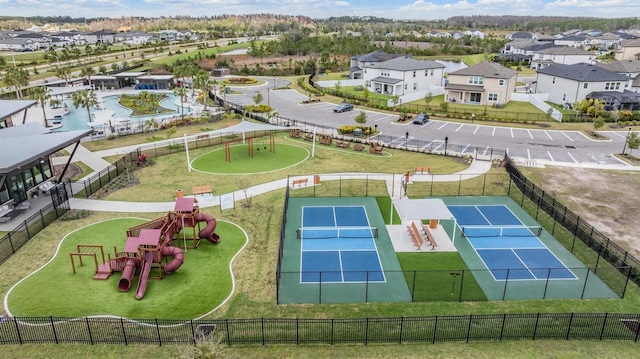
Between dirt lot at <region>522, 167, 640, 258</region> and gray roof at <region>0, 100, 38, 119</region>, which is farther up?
gray roof at <region>0, 100, 38, 119</region>

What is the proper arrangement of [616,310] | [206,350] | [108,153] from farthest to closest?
[108,153], [616,310], [206,350]

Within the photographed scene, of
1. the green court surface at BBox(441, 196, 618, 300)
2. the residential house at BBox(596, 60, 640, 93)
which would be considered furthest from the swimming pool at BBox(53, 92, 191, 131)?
the residential house at BBox(596, 60, 640, 93)

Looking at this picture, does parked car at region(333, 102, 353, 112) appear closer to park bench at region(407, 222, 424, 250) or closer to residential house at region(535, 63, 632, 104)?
residential house at region(535, 63, 632, 104)

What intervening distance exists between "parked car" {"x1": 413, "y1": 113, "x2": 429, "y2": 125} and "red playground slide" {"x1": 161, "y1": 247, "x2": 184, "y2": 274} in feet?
137

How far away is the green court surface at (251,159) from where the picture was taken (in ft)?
126

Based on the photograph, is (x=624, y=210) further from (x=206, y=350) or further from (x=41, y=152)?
(x=41, y=152)

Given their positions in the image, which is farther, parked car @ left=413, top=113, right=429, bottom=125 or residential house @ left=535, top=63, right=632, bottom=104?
residential house @ left=535, top=63, right=632, bottom=104

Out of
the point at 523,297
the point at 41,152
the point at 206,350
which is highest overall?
the point at 41,152

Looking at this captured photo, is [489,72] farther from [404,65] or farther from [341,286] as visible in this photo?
[341,286]

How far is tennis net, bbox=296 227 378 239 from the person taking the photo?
1037 inches

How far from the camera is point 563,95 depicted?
6888 cm

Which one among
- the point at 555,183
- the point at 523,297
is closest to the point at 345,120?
the point at 555,183

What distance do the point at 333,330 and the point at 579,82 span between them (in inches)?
2566

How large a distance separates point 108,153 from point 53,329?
2914 centimetres
